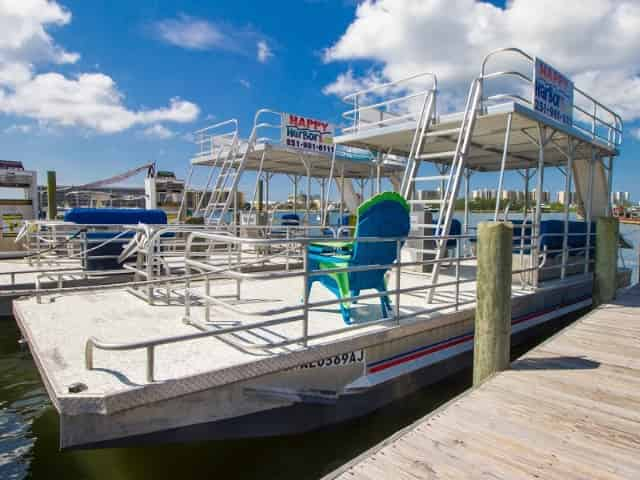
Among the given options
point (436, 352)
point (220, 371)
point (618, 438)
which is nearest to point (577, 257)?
point (436, 352)

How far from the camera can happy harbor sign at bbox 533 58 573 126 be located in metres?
6.48

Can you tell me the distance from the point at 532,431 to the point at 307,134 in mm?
10156

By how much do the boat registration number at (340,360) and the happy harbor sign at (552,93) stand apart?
4658 mm

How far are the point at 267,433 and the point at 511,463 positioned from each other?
1881mm

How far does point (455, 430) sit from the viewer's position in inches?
121

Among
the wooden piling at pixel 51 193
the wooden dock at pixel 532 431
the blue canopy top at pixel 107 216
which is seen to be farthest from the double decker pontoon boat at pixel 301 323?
the wooden piling at pixel 51 193

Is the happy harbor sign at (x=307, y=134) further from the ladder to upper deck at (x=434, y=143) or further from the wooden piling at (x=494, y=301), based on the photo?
the wooden piling at (x=494, y=301)

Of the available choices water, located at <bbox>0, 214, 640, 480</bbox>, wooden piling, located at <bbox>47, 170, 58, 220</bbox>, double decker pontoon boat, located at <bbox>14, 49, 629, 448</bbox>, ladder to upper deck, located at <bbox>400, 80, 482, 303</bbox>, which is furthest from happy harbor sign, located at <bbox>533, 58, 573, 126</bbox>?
wooden piling, located at <bbox>47, 170, 58, 220</bbox>

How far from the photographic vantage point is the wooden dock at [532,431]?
262cm

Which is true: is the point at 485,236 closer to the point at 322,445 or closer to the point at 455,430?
the point at 455,430

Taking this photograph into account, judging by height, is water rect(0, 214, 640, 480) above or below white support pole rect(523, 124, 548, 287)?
below

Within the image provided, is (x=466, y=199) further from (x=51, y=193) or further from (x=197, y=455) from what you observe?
(x=51, y=193)

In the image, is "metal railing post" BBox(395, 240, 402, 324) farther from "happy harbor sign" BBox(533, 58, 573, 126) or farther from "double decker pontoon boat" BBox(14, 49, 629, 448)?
"happy harbor sign" BBox(533, 58, 573, 126)

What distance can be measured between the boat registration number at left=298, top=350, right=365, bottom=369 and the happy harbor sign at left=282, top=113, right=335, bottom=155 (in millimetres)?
8404
